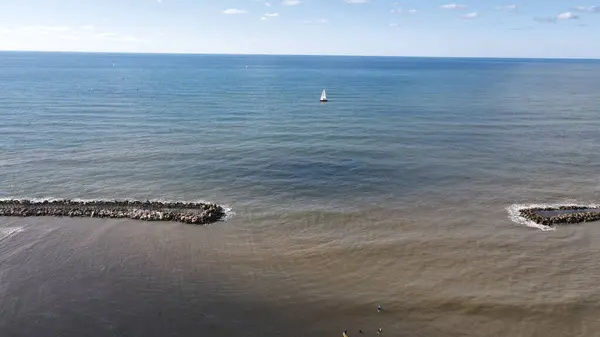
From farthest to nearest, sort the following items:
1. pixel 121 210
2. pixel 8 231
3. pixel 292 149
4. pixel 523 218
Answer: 1. pixel 292 149
2. pixel 121 210
3. pixel 523 218
4. pixel 8 231

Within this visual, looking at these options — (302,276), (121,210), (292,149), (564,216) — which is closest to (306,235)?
(302,276)

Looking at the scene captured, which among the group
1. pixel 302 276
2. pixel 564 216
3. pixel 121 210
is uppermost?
pixel 564 216

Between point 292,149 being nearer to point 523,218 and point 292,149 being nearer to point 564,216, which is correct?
point 523,218

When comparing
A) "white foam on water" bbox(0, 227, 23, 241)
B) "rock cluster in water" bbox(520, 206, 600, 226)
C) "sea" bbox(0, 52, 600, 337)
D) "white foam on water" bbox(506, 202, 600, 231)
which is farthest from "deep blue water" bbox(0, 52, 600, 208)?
"white foam on water" bbox(0, 227, 23, 241)

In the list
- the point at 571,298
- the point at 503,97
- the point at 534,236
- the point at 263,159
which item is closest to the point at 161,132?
the point at 263,159

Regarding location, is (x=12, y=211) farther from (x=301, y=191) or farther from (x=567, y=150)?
(x=567, y=150)
